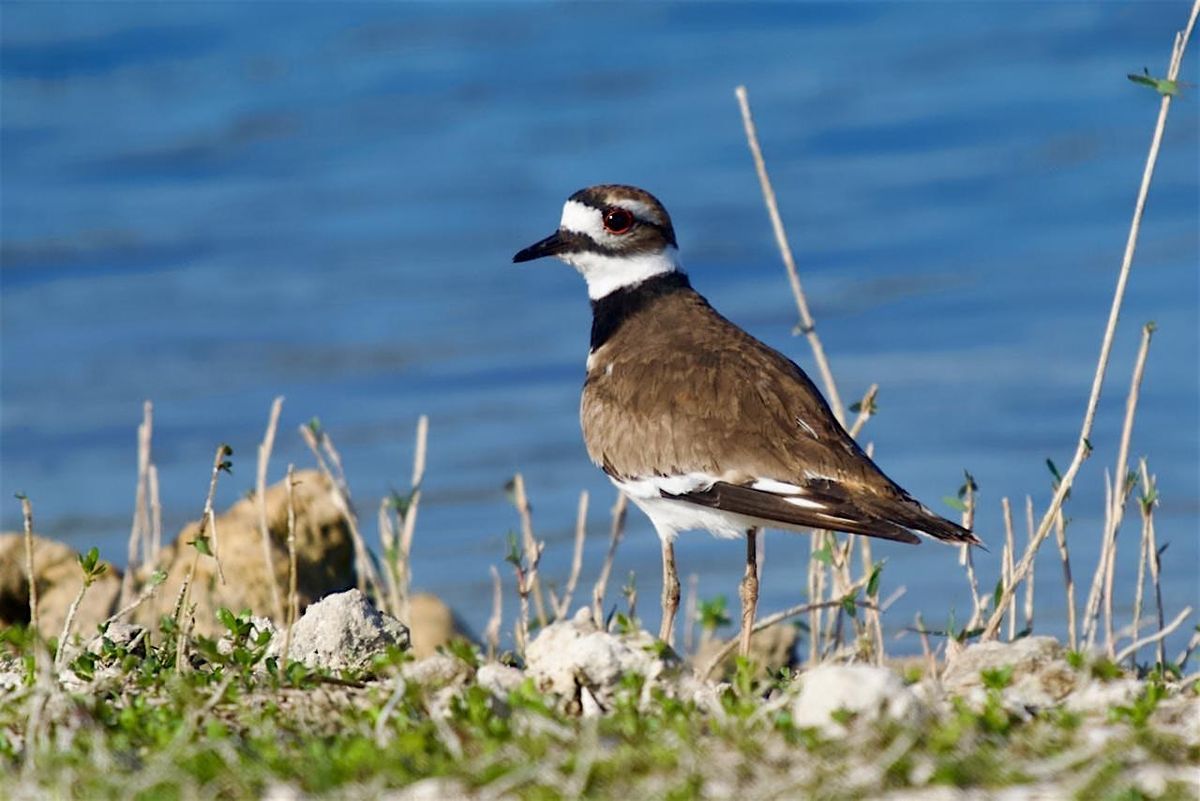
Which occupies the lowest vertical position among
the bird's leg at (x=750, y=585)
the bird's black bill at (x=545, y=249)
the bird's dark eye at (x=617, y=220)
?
the bird's leg at (x=750, y=585)

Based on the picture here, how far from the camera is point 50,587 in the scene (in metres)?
8.52

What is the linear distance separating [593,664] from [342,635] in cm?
119

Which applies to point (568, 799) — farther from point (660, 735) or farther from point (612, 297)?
point (612, 297)

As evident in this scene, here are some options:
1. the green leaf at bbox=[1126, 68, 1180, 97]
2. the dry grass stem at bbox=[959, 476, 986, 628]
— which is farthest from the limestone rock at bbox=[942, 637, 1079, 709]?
the green leaf at bbox=[1126, 68, 1180, 97]

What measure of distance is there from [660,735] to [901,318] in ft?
33.2

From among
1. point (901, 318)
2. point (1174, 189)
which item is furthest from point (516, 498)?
point (1174, 189)

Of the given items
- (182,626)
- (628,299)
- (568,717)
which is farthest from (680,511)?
(568,717)

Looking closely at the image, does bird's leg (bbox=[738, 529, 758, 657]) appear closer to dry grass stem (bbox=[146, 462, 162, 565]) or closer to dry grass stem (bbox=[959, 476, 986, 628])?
dry grass stem (bbox=[959, 476, 986, 628])

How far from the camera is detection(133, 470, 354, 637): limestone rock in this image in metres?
8.20

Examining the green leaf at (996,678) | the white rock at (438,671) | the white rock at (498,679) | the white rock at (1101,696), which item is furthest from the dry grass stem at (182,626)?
the white rock at (1101,696)

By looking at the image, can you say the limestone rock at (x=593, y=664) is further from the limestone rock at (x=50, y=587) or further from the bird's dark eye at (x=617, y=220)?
the limestone rock at (x=50, y=587)

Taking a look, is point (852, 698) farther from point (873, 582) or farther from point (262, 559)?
point (262, 559)

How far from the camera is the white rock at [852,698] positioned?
396 cm

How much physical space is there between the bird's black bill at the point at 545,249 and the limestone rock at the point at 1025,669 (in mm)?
3072
